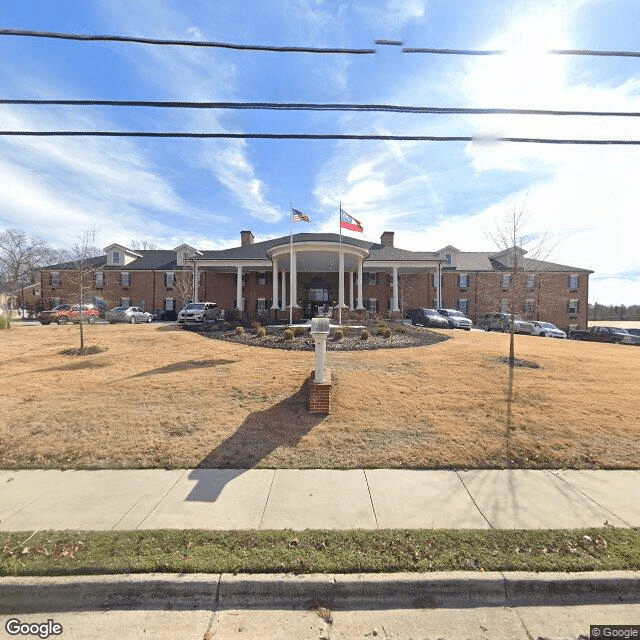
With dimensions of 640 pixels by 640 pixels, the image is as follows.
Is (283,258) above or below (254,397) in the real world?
above

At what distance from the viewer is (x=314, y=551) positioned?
3.11 metres

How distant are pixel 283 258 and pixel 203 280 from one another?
16.5 metres

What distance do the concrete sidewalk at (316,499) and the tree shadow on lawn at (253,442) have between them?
4 centimetres

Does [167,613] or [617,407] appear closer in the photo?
[167,613]

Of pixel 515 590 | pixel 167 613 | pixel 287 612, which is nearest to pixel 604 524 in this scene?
pixel 515 590

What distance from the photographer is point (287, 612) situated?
8.71 ft

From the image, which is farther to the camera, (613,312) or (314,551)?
(613,312)

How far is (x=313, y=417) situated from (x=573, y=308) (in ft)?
141

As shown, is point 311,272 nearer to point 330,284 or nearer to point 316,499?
point 330,284

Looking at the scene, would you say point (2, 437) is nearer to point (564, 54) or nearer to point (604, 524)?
point (604, 524)

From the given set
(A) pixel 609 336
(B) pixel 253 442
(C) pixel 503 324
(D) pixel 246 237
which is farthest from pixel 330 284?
(B) pixel 253 442

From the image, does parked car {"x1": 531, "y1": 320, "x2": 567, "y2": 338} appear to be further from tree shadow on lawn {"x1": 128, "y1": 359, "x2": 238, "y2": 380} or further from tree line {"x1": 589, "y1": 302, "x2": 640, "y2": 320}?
tree line {"x1": 589, "y1": 302, "x2": 640, "y2": 320}

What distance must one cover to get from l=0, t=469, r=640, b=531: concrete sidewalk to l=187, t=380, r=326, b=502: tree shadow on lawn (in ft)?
0.12

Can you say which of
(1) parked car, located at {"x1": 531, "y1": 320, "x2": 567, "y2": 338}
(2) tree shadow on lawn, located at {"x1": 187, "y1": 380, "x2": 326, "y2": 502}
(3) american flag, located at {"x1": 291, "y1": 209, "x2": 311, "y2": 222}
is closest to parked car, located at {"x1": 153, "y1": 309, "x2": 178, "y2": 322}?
(3) american flag, located at {"x1": 291, "y1": 209, "x2": 311, "y2": 222}
